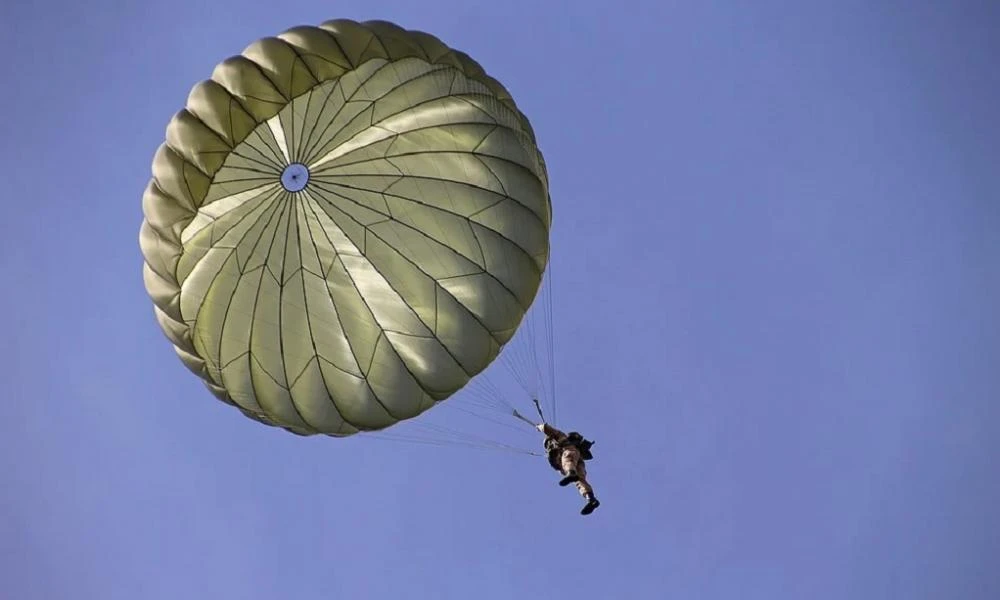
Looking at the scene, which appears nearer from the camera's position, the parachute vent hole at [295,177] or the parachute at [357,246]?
the parachute at [357,246]

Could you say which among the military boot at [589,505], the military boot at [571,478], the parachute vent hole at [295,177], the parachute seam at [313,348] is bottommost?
the military boot at [589,505]

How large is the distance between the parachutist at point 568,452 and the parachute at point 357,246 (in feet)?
5.63

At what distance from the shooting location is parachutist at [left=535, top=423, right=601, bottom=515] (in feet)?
54.7

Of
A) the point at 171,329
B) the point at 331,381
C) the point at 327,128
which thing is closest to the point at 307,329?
the point at 331,381

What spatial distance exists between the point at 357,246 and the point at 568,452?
4.99 m

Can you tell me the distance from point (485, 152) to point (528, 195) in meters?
1.06

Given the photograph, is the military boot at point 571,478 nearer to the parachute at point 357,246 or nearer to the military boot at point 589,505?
the military boot at point 589,505

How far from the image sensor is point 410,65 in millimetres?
16953

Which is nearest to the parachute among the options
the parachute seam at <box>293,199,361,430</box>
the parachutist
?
the parachute seam at <box>293,199,361,430</box>

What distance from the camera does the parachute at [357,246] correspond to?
54.5 feet

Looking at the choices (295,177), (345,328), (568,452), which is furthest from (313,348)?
(568,452)

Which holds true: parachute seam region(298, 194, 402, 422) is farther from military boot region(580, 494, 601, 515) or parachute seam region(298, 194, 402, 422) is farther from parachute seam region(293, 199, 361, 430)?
military boot region(580, 494, 601, 515)

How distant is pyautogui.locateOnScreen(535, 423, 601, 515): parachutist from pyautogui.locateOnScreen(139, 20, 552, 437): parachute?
5.63 ft

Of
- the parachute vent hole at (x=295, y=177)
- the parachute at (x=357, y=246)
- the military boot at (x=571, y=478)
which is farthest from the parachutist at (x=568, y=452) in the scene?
the parachute vent hole at (x=295, y=177)
